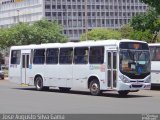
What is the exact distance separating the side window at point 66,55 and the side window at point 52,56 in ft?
1.61

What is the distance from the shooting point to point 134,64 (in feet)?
82.4

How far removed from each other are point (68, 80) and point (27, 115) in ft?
40.5

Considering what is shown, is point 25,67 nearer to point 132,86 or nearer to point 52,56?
point 52,56

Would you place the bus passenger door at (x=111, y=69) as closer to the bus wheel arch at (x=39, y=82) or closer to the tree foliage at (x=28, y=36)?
the bus wheel arch at (x=39, y=82)

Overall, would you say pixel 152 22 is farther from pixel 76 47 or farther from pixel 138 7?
pixel 138 7

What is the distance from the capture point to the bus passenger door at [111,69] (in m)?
25.0

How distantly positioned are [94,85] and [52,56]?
4.48 m

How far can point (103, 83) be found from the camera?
25.4 meters

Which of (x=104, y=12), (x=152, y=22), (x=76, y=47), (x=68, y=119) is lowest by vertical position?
(x=68, y=119)

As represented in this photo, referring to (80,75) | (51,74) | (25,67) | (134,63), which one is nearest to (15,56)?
(25,67)

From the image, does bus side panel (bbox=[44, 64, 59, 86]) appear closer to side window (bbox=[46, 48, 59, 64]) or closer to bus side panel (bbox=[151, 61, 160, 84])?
side window (bbox=[46, 48, 59, 64])

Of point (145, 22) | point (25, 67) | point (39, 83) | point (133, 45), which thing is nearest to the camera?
point (133, 45)

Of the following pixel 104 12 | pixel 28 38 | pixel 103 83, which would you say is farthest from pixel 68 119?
pixel 104 12

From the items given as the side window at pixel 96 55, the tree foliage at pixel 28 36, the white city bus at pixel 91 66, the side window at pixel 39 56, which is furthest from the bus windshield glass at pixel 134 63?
the tree foliage at pixel 28 36
